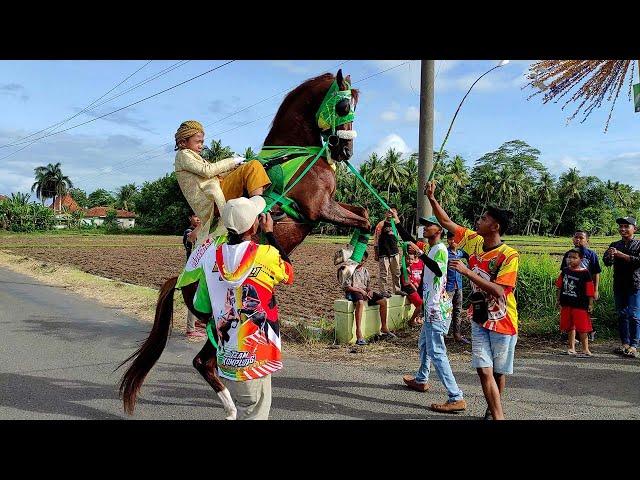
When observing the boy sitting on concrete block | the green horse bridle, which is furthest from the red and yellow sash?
the boy sitting on concrete block

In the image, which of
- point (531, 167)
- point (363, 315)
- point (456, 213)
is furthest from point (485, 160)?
point (363, 315)

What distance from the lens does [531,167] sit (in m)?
78.8

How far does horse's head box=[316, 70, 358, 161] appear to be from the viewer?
14.8 ft

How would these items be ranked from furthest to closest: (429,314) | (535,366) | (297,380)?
(535,366) → (297,380) → (429,314)

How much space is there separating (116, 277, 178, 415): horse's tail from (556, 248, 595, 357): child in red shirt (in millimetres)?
5250

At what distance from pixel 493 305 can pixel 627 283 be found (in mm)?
3908

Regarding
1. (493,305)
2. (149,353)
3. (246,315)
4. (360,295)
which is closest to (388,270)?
(360,295)

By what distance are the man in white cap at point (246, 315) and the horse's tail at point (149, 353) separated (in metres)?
1.61

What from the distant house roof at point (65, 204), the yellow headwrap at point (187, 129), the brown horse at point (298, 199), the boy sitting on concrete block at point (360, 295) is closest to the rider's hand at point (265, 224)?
the brown horse at point (298, 199)

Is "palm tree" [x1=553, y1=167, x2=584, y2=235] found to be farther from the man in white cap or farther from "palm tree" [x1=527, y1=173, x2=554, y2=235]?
the man in white cap

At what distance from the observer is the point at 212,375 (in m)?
4.54

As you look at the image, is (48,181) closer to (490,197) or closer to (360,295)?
(490,197)
